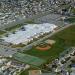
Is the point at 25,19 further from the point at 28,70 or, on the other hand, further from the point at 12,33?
the point at 28,70

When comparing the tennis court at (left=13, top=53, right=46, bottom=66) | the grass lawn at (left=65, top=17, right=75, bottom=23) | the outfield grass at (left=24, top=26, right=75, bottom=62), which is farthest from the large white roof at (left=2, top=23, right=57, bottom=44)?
the tennis court at (left=13, top=53, right=46, bottom=66)

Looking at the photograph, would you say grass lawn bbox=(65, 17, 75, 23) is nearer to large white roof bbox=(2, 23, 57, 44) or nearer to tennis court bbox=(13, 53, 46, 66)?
large white roof bbox=(2, 23, 57, 44)

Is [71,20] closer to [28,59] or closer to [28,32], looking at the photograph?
[28,32]

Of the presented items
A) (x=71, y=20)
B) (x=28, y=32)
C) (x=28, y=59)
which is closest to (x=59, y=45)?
(x=28, y=59)

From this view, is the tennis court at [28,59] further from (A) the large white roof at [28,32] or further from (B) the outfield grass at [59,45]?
(A) the large white roof at [28,32]

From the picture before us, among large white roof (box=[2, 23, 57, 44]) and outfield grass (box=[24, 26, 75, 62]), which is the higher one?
large white roof (box=[2, 23, 57, 44])
